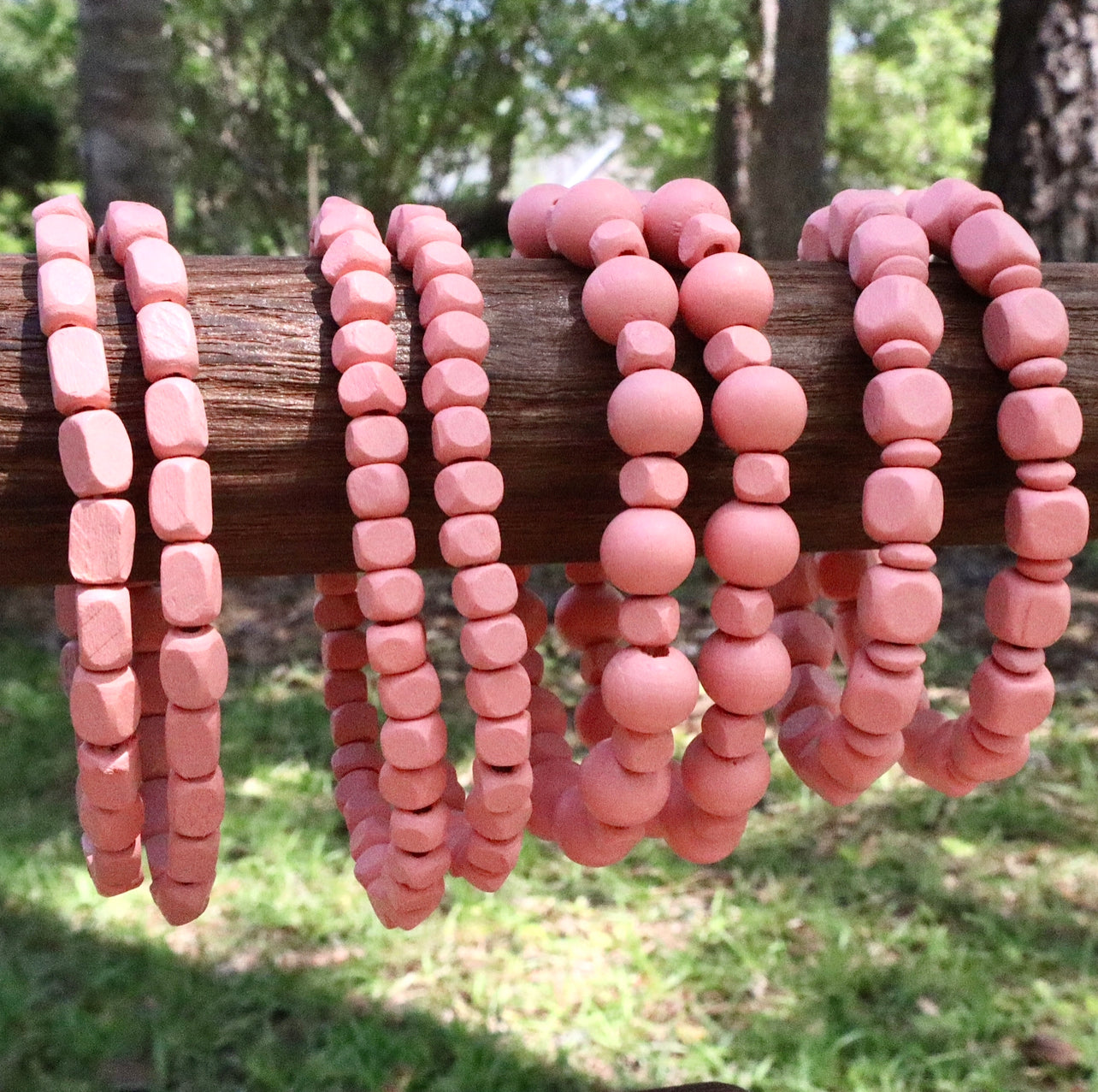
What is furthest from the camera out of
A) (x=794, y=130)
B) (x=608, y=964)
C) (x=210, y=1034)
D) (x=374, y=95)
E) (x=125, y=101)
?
(x=374, y=95)

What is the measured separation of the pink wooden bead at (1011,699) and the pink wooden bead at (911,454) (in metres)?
0.16

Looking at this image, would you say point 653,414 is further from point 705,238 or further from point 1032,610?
point 1032,610

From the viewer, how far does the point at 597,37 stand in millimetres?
6156

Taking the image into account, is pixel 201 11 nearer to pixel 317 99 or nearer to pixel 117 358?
pixel 317 99

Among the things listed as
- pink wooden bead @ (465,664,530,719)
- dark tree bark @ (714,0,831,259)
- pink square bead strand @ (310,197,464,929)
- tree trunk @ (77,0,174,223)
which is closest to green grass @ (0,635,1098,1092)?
pink square bead strand @ (310,197,464,929)

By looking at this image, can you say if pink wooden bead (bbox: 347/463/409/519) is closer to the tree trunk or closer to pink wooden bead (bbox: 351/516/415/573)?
pink wooden bead (bbox: 351/516/415/573)

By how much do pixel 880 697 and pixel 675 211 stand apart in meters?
0.35

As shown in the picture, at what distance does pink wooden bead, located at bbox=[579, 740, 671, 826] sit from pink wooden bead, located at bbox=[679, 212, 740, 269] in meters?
0.33

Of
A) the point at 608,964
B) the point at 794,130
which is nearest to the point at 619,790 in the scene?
the point at 608,964

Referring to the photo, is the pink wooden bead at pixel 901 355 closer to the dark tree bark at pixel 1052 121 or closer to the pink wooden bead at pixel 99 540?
the pink wooden bead at pixel 99 540

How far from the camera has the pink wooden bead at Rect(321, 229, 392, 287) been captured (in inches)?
28.7

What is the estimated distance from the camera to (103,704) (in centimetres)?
68

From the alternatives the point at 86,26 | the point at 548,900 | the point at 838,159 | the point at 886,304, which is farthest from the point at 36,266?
the point at 838,159

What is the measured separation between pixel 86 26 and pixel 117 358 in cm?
243
